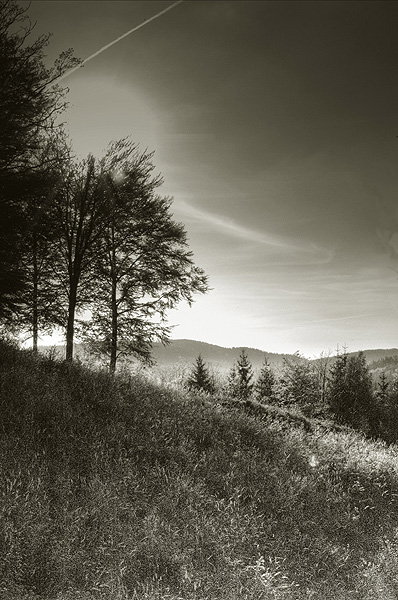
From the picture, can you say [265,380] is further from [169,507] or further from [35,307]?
[169,507]

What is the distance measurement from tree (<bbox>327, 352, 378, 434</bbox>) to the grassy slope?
39529 mm

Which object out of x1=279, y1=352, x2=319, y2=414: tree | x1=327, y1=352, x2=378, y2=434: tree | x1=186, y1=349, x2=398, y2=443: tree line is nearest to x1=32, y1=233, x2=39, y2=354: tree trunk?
x1=186, y1=349, x2=398, y2=443: tree line

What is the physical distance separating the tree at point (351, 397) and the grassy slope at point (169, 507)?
3953 cm

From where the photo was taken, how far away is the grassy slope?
15.2 ft

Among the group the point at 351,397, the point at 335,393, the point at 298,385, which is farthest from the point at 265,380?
the point at 351,397

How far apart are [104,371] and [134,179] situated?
789 cm

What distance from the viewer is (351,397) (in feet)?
158

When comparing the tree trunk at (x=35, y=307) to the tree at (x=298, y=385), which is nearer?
the tree trunk at (x=35, y=307)

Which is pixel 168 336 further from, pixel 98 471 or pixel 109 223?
pixel 98 471

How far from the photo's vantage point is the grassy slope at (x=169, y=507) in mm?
4625

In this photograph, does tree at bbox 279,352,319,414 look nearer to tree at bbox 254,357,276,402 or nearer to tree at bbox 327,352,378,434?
tree at bbox 327,352,378,434

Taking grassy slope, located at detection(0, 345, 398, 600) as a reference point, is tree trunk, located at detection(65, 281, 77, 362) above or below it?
above

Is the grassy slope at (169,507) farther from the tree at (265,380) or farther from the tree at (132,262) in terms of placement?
the tree at (265,380)

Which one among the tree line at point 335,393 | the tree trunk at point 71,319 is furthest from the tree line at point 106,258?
→ the tree line at point 335,393
